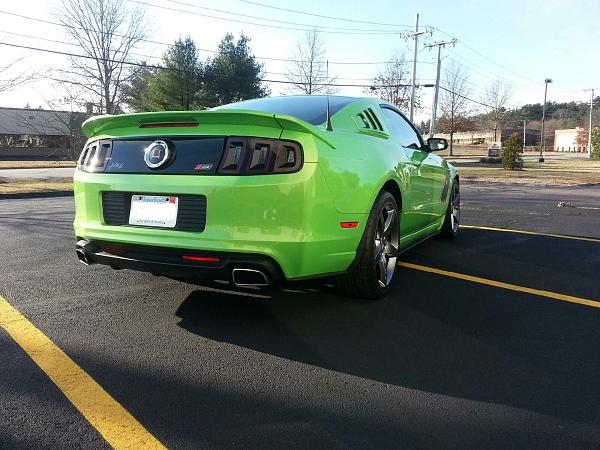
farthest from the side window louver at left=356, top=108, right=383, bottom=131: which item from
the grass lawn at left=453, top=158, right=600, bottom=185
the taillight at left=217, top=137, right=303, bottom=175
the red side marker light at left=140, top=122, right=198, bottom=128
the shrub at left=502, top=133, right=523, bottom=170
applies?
the shrub at left=502, top=133, right=523, bottom=170

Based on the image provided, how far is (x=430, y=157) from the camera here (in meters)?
5.14

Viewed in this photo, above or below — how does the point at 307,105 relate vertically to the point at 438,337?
above

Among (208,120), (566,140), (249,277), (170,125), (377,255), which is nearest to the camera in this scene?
(249,277)

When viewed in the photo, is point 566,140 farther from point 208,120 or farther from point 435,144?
point 208,120

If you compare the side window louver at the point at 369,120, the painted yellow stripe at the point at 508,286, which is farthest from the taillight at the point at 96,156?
the painted yellow stripe at the point at 508,286

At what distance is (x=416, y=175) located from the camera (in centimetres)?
442

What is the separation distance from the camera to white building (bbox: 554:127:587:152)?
3863 inches

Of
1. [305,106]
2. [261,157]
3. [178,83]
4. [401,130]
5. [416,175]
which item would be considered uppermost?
[178,83]

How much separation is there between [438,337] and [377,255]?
782mm

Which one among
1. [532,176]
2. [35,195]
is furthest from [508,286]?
[532,176]

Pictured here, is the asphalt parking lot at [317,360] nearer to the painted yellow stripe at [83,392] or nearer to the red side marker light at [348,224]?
the painted yellow stripe at [83,392]

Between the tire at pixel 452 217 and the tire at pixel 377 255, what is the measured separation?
2.35m

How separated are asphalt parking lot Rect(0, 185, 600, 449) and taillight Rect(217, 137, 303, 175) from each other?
3.31 ft

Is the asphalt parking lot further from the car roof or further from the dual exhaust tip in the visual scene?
the car roof
